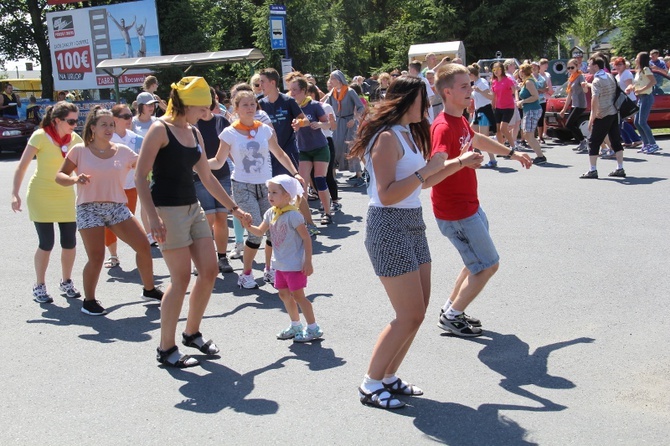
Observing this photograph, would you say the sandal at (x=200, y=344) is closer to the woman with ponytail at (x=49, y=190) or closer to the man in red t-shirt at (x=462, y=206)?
the man in red t-shirt at (x=462, y=206)

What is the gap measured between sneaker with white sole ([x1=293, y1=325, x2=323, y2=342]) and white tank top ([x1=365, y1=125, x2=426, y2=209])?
1603mm

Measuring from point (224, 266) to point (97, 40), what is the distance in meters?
27.6

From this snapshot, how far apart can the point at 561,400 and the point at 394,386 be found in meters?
0.99

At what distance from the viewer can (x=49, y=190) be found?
697 cm

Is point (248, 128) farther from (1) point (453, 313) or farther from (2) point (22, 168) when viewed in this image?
(1) point (453, 313)

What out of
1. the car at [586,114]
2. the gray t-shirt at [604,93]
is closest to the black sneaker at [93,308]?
the gray t-shirt at [604,93]

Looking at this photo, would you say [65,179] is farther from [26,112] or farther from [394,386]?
[26,112]

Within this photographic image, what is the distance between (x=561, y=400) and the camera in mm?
4422

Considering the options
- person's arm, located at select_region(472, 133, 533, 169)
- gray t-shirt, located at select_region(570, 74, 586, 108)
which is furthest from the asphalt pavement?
gray t-shirt, located at select_region(570, 74, 586, 108)

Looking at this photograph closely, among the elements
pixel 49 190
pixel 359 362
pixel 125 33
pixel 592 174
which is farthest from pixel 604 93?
pixel 125 33

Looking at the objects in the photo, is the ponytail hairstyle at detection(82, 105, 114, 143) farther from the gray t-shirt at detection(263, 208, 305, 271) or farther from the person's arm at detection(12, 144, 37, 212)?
the gray t-shirt at detection(263, 208, 305, 271)

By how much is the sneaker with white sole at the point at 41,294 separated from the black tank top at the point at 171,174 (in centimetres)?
257

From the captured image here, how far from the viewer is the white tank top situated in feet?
13.9

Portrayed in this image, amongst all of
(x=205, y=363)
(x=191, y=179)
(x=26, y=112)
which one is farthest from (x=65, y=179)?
(x=26, y=112)
